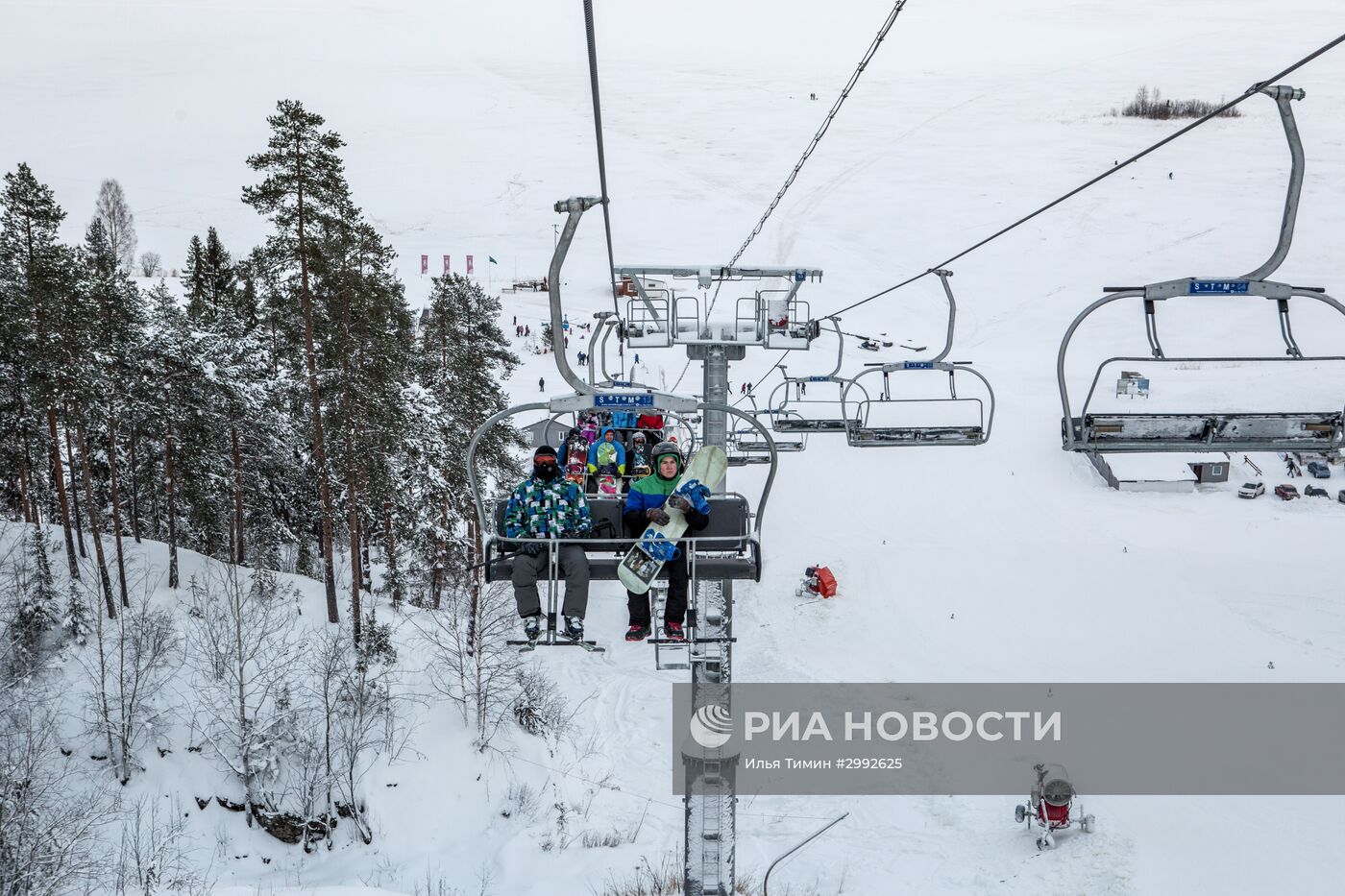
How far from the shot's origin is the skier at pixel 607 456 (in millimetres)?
13242

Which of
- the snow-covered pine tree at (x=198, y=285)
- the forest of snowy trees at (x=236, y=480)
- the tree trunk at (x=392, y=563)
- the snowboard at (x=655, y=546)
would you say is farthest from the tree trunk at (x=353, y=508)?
the snowboard at (x=655, y=546)

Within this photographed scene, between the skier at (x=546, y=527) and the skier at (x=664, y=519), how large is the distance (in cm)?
51

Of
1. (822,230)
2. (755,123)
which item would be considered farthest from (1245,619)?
(755,123)

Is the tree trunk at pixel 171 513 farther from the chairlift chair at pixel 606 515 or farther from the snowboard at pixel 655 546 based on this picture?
Result: the snowboard at pixel 655 546

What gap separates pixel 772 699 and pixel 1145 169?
90521mm

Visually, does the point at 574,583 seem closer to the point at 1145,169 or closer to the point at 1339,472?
the point at 1339,472

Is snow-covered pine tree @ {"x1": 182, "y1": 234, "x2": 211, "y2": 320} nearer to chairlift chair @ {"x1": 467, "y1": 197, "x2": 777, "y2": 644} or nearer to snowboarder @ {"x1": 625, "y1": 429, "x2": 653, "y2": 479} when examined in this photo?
snowboarder @ {"x1": 625, "y1": 429, "x2": 653, "y2": 479}

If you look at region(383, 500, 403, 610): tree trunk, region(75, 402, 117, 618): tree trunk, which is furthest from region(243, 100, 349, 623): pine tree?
region(383, 500, 403, 610): tree trunk

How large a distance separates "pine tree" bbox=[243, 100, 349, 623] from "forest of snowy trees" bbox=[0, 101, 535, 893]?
0.18 ft

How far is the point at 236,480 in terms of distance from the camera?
2730 centimetres

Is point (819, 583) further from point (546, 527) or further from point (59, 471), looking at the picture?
point (546, 527)

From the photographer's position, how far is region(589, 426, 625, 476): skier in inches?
521

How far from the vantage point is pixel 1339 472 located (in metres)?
39.1

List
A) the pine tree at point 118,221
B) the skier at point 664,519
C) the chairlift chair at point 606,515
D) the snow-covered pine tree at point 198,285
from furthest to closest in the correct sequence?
1. the pine tree at point 118,221
2. the snow-covered pine tree at point 198,285
3. the skier at point 664,519
4. the chairlift chair at point 606,515
